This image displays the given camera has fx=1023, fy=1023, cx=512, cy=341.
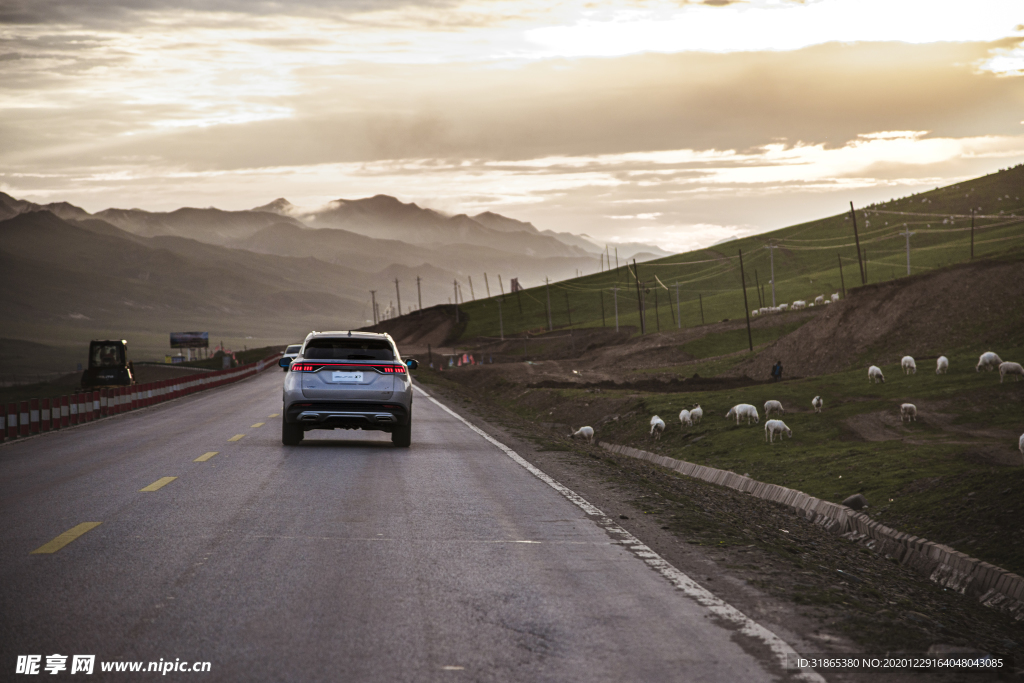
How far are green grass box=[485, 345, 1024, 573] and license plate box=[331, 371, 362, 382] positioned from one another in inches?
316

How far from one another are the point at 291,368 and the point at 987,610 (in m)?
12.3

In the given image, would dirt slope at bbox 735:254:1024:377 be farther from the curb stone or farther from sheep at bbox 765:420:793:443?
the curb stone

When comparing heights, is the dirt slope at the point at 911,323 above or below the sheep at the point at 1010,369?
above

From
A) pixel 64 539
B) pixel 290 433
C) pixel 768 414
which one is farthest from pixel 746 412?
pixel 64 539

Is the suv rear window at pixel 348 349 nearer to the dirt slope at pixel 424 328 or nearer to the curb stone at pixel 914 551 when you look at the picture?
the curb stone at pixel 914 551

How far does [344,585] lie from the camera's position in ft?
24.7

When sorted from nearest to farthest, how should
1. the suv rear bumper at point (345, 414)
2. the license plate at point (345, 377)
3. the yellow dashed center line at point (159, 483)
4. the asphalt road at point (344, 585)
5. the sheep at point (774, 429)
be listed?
the asphalt road at point (344, 585) < the yellow dashed center line at point (159, 483) < the suv rear bumper at point (345, 414) < the license plate at point (345, 377) < the sheep at point (774, 429)

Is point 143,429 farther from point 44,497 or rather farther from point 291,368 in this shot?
point 44,497

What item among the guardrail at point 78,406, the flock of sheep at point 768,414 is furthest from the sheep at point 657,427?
the guardrail at point 78,406

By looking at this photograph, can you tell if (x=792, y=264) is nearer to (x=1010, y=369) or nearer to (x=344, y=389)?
(x=1010, y=369)

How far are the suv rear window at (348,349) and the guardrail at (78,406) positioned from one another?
30.8 feet

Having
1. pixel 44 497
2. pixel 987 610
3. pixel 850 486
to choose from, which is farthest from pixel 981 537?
pixel 44 497

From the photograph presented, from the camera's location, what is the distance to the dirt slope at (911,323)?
45.9m

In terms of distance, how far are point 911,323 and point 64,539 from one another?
4735 cm
